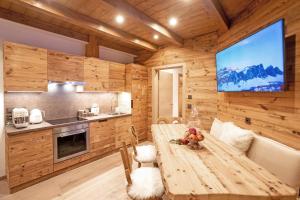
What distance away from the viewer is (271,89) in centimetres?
168

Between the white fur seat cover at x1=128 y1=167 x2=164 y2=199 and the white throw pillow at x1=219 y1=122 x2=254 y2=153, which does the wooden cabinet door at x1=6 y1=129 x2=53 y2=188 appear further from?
the white throw pillow at x1=219 y1=122 x2=254 y2=153

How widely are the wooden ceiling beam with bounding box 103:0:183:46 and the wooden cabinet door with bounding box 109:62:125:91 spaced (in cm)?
141

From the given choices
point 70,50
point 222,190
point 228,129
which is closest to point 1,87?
point 70,50

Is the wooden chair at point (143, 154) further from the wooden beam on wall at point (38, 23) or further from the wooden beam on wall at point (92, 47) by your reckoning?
the wooden beam on wall at point (38, 23)

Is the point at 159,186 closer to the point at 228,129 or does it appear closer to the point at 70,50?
the point at 228,129

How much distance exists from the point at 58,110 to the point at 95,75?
1.02 metres

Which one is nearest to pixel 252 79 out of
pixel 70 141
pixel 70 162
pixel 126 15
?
pixel 126 15

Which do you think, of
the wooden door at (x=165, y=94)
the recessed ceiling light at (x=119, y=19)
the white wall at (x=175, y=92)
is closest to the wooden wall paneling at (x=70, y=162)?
the wooden door at (x=165, y=94)

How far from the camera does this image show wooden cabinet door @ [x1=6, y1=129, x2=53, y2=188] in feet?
6.84

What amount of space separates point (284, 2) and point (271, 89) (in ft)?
3.11

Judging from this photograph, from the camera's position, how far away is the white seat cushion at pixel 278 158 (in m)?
1.35

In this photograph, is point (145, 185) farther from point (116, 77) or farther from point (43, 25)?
point (43, 25)

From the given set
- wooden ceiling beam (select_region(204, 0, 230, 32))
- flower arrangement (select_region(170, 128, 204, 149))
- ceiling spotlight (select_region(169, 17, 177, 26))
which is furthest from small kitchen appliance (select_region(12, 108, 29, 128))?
wooden ceiling beam (select_region(204, 0, 230, 32))

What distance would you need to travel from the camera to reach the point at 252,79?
199 centimetres
